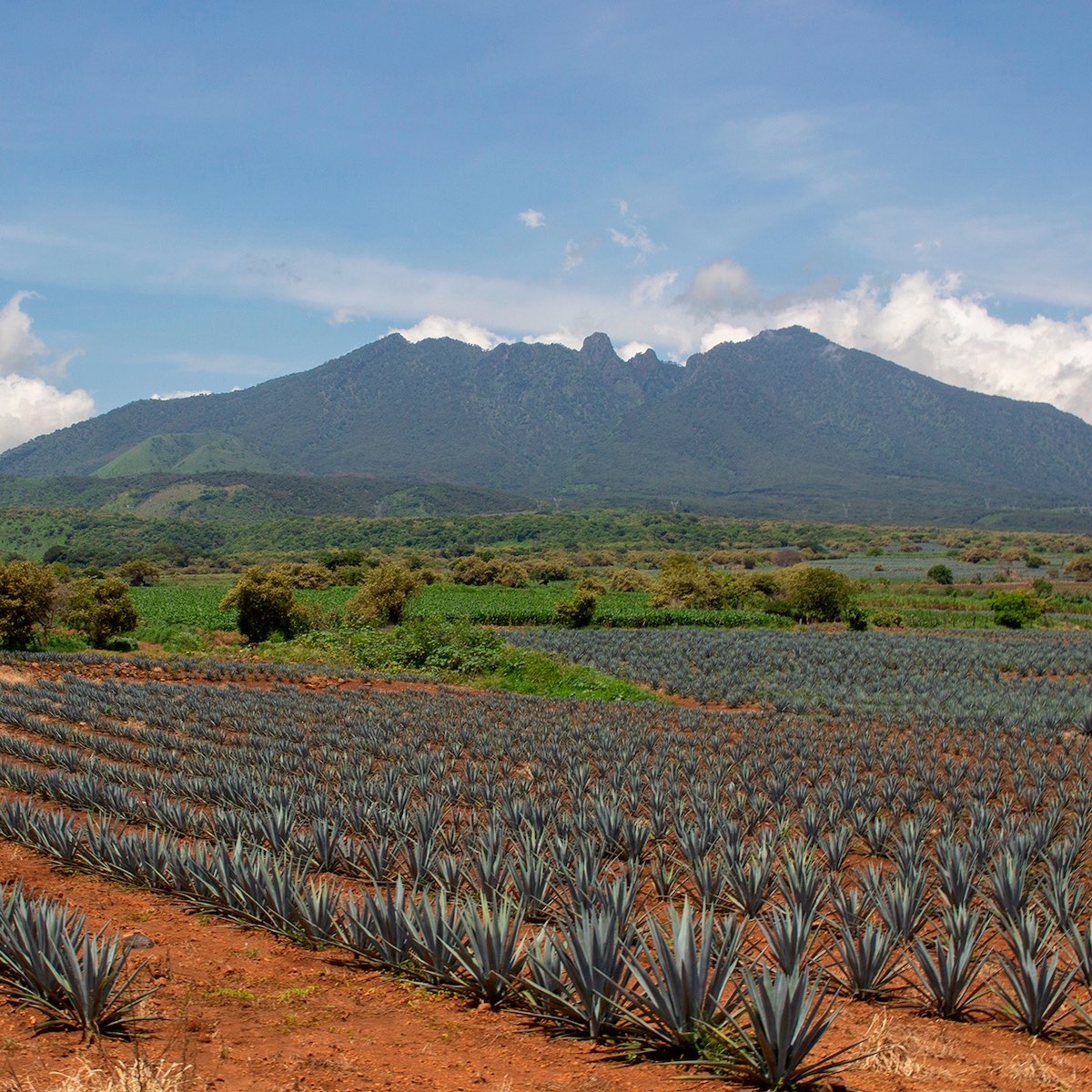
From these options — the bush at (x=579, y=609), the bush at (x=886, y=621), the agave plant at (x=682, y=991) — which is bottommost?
the bush at (x=886, y=621)

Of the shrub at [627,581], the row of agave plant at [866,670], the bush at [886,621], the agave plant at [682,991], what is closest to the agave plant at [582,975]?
the agave plant at [682,991]

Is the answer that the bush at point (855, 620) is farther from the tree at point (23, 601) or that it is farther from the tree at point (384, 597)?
the tree at point (23, 601)

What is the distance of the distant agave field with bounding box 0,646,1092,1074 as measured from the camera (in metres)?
4.42

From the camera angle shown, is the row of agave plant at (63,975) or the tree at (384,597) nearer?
the row of agave plant at (63,975)

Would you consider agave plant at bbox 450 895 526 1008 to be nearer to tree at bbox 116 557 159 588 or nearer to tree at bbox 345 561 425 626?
tree at bbox 345 561 425 626

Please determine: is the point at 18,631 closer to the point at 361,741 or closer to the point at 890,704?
the point at 361,741

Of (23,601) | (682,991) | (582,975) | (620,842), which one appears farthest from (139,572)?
(682,991)

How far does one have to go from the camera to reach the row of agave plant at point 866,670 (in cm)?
2138

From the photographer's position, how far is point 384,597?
137 ft

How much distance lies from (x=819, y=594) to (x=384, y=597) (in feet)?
79.2

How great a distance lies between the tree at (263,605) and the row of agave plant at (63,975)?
3236 cm

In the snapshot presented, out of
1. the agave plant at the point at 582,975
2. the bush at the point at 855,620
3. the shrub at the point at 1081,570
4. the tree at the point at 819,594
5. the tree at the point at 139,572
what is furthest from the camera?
the shrub at the point at 1081,570

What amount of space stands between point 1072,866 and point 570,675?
64.4 ft

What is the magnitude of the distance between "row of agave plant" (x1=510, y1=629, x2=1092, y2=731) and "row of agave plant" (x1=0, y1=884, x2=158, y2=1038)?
1804 cm
